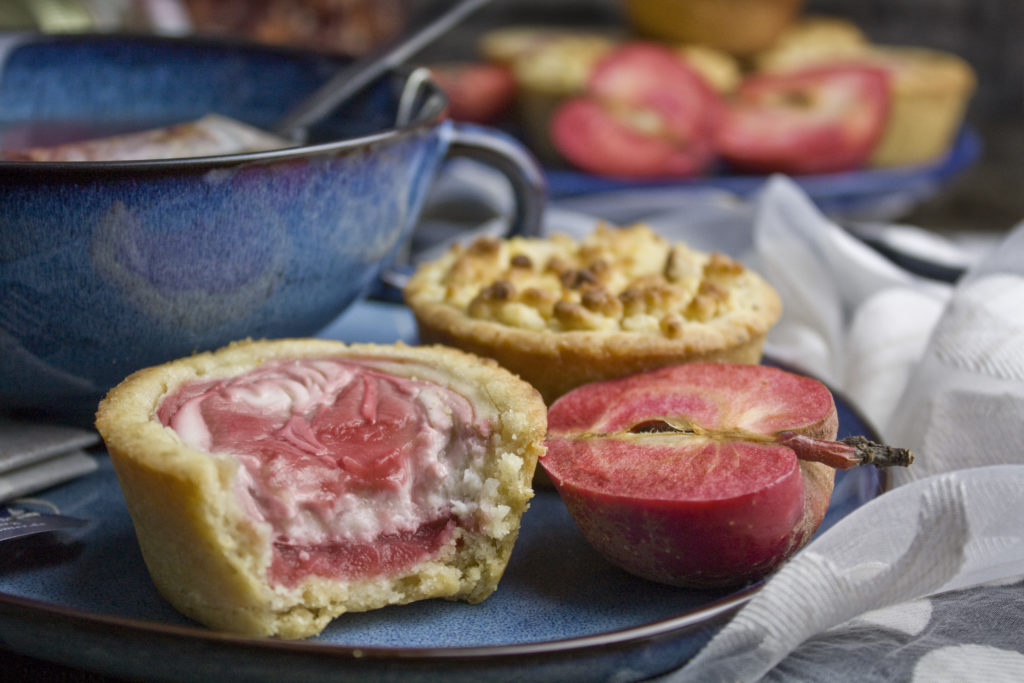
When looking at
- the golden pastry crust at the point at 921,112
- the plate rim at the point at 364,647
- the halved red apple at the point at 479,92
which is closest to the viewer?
the plate rim at the point at 364,647

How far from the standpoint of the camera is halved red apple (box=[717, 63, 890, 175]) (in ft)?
9.18

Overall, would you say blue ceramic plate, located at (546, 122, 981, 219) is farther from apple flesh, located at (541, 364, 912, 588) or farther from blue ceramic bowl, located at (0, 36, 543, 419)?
apple flesh, located at (541, 364, 912, 588)

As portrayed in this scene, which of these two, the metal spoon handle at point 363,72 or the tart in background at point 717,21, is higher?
the metal spoon handle at point 363,72

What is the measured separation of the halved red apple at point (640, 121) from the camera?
282cm

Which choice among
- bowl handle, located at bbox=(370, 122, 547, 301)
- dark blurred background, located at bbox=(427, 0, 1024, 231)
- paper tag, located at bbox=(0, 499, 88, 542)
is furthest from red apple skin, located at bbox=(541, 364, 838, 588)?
dark blurred background, located at bbox=(427, 0, 1024, 231)

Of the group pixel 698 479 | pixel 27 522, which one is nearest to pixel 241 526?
pixel 27 522

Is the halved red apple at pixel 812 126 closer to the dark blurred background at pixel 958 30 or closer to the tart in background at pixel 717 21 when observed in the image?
the tart in background at pixel 717 21

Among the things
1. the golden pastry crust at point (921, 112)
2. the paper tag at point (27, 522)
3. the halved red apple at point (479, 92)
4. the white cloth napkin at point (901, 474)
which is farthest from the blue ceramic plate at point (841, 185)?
the paper tag at point (27, 522)

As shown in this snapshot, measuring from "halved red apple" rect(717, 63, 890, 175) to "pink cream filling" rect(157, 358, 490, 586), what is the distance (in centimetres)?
195

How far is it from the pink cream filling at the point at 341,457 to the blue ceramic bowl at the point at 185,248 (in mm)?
167

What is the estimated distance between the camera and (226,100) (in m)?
1.87

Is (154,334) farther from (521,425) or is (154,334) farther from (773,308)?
(773,308)

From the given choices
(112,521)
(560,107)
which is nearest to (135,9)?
(560,107)

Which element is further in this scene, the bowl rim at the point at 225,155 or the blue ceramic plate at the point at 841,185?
the blue ceramic plate at the point at 841,185
